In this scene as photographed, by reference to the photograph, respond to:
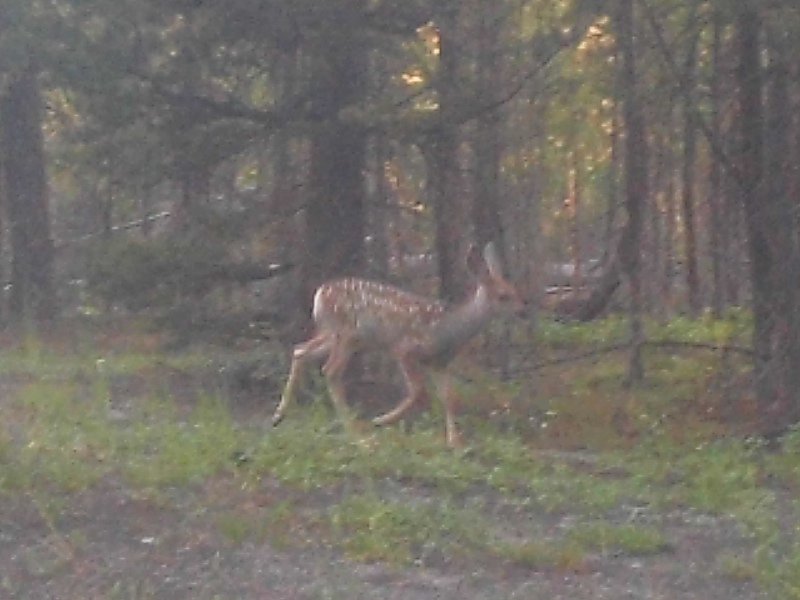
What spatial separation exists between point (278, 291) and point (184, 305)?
1039 millimetres

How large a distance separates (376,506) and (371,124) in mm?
5505

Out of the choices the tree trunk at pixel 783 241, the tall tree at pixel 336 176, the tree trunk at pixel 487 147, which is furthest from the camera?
the tree trunk at pixel 487 147

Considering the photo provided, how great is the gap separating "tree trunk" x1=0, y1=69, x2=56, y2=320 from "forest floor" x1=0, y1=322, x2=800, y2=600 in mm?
11013

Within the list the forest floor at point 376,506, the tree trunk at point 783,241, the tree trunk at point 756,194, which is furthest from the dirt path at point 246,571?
the tree trunk at point 756,194

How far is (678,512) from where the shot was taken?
10.3 metres

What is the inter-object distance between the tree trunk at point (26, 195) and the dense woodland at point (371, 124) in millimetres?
7022

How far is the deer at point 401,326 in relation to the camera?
13922 mm

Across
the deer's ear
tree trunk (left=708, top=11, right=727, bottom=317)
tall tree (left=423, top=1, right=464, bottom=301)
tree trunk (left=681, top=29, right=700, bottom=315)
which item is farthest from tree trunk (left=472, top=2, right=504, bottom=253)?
tree trunk (left=708, top=11, right=727, bottom=317)

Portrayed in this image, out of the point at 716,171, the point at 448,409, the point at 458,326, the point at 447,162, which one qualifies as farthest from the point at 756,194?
the point at 447,162

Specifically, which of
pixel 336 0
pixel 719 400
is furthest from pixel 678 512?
pixel 336 0

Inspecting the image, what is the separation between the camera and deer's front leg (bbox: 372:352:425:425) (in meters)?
13.6

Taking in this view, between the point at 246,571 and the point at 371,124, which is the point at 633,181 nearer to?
the point at 371,124

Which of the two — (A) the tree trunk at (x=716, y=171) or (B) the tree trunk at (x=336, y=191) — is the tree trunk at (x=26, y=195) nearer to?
(B) the tree trunk at (x=336, y=191)

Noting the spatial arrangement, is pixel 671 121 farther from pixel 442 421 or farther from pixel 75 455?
pixel 75 455
